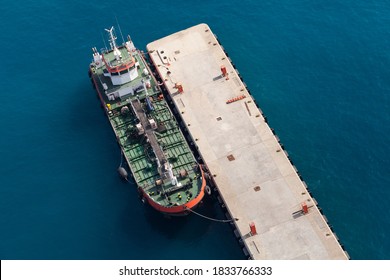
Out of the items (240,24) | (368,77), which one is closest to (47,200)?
(240,24)

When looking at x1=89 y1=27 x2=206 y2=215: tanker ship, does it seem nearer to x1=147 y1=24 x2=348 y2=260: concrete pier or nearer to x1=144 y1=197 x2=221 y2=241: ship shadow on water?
x1=147 y1=24 x2=348 y2=260: concrete pier

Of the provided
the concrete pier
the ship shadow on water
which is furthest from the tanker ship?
the ship shadow on water

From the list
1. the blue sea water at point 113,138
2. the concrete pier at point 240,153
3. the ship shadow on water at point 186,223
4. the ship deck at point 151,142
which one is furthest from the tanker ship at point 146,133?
the blue sea water at point 113,138

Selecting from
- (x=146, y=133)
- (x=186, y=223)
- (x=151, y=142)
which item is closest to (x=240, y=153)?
(x=186, y=223)

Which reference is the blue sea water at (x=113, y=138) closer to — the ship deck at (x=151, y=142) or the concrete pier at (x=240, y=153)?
the ship deck at (x=151, y=142)

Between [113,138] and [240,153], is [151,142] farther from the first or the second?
[113,138]

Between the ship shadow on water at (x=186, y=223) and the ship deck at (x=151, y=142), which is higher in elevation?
the ship deck at (x=151, y=142)
